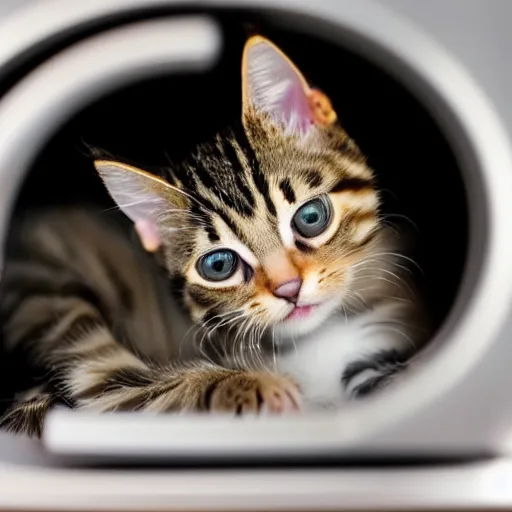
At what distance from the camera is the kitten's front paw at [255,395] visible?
0.73 m

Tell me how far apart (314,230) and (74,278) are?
28cm

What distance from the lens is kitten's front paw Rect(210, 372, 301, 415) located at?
0.73m

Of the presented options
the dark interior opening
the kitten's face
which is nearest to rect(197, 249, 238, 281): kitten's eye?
the kitten's face

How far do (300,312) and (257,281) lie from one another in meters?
0.05

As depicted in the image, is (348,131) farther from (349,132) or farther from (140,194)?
(140,194)

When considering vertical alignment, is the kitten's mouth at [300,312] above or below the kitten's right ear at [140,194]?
below

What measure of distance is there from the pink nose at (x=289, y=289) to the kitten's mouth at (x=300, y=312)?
0.02 metres

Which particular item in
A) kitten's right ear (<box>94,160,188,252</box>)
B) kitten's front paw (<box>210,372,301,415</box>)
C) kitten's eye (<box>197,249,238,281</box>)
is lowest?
kitten's front paw (<box>210,372,301,415</box>)

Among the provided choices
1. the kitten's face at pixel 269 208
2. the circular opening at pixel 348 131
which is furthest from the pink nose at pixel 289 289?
the circular opening at pixel 348 131

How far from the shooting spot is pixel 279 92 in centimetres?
73

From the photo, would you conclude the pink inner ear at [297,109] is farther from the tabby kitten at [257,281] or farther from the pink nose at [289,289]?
the pink nose at [289,289]

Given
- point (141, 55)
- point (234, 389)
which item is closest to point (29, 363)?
point (234, 389)

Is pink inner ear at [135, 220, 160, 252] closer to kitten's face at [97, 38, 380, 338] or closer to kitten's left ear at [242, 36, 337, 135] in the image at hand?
kitten's face at [97, 38, 380, 338]

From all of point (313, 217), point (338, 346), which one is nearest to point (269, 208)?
point (313, 217)
